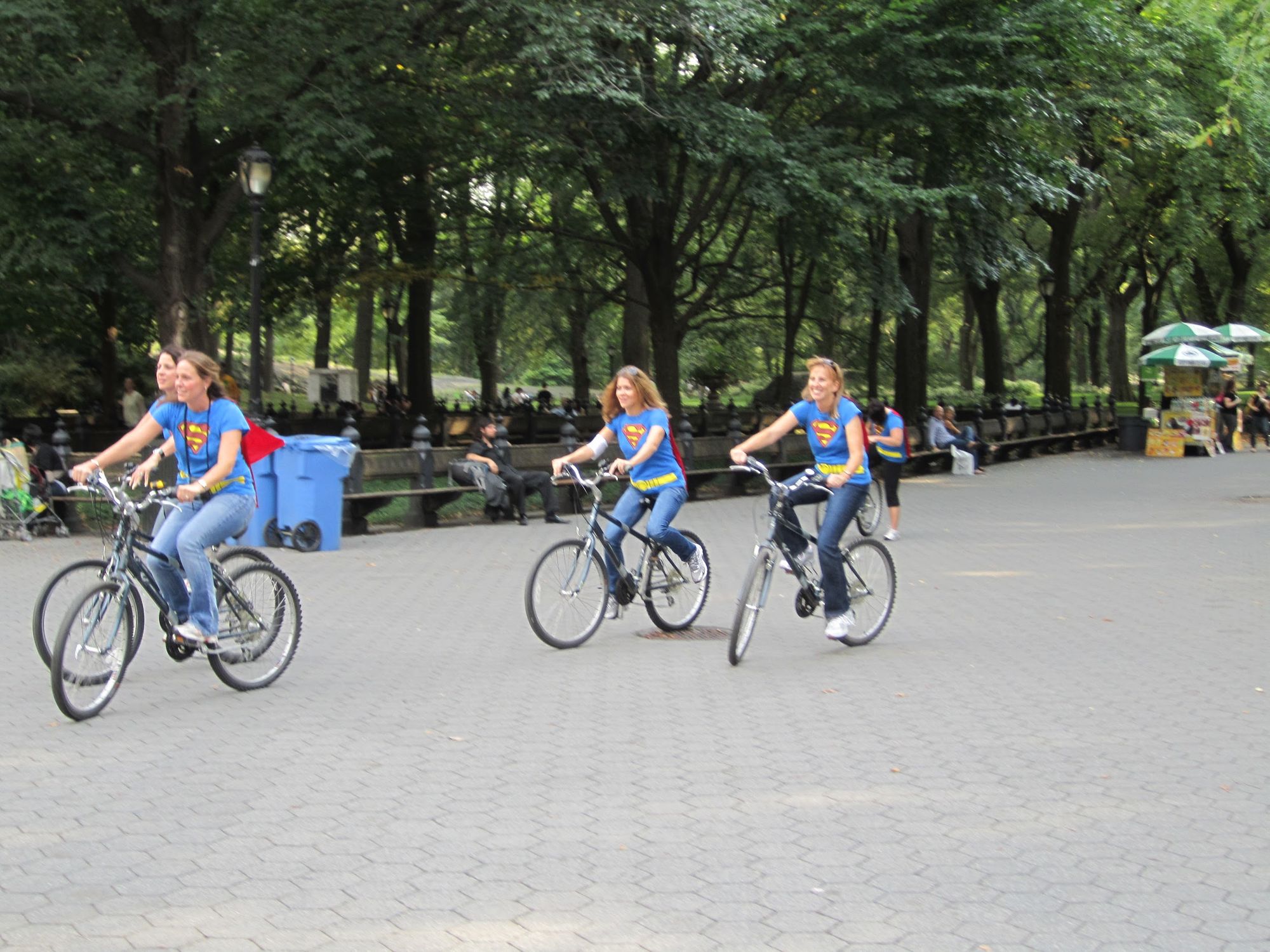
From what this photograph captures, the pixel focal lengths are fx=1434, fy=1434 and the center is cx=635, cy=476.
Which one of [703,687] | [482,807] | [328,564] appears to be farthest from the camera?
[328,564]

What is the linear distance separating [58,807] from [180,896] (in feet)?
4.08

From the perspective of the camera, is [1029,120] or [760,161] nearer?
[760,161]

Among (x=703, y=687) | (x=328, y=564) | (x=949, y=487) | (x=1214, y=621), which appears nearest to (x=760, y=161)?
(x=949, y=487)

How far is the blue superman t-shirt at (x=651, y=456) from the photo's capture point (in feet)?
29.7

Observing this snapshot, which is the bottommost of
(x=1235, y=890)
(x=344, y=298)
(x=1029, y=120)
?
(x=1235, y=890)

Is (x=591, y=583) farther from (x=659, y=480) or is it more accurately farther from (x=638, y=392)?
(x=638, y=392)

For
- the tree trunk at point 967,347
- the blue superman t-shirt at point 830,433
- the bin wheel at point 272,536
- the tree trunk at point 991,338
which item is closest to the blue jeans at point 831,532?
the blue superman t-shirt at point 830,433

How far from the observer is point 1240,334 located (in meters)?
31.8

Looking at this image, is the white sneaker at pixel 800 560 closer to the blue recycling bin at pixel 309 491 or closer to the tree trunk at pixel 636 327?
the blue recycling bin at pixel 309 491

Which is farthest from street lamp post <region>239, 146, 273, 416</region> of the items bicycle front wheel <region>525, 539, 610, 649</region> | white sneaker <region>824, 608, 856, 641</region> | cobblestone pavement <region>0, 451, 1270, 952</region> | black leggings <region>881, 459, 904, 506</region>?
white sneaker <region>824, 608, 856, 641</region>

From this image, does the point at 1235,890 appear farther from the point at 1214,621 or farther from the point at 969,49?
the point at 969,49

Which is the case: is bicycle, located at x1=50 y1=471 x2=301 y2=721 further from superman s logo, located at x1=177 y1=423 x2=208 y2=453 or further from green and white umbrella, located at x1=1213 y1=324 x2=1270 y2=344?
green and white umbrella, located at x1=1213 y1=324 x2=1270 y2=344

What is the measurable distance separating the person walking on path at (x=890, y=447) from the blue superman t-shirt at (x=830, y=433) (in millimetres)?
6116

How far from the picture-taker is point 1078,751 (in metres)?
6.18
